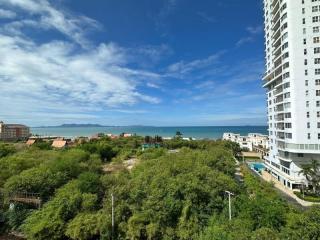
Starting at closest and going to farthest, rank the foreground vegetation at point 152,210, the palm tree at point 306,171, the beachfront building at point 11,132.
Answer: the foreground vegetation at point 152,210 < the palm tree at point 306,171 < the beachfront building at point 11,132

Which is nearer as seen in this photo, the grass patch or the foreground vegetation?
the foreground vegetation

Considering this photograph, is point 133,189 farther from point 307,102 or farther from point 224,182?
point 307,102

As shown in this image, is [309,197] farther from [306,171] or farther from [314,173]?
[306,171]

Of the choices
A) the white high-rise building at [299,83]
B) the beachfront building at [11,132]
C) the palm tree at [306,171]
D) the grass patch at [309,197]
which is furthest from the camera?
the beachfront building at [11,132]

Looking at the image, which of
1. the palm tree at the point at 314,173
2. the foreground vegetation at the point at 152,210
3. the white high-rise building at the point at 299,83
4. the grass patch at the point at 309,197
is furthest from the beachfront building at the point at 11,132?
the palm tree at the point at 314,173

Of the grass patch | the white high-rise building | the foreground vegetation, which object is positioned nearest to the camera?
the foreground vegetation

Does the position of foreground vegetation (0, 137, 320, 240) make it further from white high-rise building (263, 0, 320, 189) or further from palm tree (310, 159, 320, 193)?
white high-rise building (263, 0, 320, 189)

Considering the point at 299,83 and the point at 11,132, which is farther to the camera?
the point at 11,132

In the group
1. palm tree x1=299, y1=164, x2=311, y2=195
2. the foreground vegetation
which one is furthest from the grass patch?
the foreground vegetation

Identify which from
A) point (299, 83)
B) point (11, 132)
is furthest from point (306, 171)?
point (11, 132)

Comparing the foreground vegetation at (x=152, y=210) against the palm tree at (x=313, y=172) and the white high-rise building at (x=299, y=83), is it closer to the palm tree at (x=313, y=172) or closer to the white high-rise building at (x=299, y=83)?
the palm tree at (x=313, y=172)

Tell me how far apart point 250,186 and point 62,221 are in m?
19.9

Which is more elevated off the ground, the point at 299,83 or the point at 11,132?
the point at 299,83

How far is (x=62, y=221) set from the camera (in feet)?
66.6
